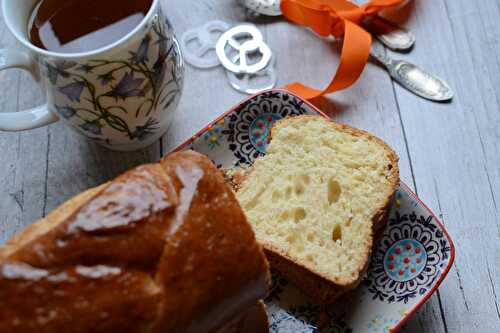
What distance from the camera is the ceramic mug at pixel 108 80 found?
1.67 meters

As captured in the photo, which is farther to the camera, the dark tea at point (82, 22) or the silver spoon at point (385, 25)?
the silver spoon at point (385, 25)

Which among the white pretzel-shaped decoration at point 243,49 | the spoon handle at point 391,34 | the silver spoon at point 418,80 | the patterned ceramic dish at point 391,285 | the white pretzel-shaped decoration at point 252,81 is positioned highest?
the spoon handle at point 391,34

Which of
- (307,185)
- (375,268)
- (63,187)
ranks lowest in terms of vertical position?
(63,187)

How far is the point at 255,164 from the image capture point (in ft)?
6.41

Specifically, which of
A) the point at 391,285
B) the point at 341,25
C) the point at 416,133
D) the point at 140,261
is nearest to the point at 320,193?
the point at 391,285

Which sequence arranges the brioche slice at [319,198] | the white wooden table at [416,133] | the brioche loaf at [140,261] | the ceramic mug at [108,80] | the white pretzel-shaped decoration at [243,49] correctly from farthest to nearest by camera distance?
the white pretzel-shaped decoration at [243,49] < the white wooden table at [416,133] < the brioche slice at [319,198] < the ceramic mug at [108,80] < the brioche loaf at [140,261]

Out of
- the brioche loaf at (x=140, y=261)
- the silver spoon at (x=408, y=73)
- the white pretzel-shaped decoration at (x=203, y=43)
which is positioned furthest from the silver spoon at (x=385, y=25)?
the brioche loaf at (x=140, y=261)

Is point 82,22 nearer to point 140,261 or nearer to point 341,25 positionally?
point 140,261

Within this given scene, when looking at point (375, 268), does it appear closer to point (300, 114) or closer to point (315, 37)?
point (300, 114)

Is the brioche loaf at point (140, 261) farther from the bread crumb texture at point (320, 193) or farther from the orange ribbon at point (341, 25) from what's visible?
the orange ribbon at point (341, 25)

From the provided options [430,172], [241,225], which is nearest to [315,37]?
[430,172]

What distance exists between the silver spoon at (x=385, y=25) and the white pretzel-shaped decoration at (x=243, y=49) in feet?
0.31

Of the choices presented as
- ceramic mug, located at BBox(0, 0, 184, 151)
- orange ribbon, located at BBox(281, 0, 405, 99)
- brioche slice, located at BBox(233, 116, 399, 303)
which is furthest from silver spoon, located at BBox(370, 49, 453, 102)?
ceramic mug, located at BBox(0, 0, 184, 151)

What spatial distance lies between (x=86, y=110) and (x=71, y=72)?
0.52ft
